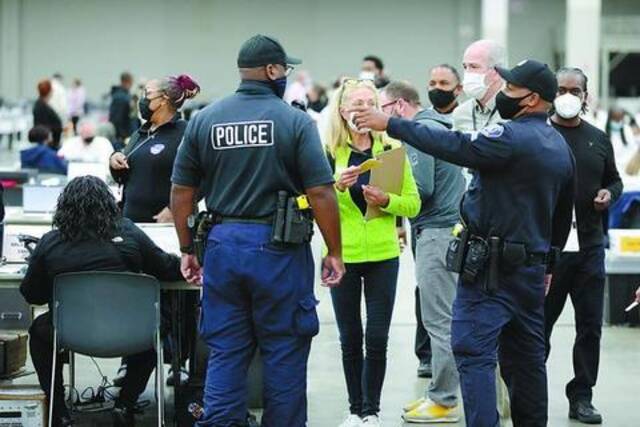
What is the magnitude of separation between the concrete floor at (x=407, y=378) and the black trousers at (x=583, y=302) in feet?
0.91

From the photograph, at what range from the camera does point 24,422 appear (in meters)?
7.07

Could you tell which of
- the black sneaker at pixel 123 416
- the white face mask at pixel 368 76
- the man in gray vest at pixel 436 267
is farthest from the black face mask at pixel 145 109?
the black sneaker at pixel 123 416

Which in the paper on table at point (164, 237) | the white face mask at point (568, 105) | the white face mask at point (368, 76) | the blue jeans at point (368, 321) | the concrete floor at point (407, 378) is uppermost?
the white face mask at point (368, 76)

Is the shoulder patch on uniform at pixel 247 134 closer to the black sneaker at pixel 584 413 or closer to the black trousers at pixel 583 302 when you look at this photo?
the black trousers at pixel 583 302

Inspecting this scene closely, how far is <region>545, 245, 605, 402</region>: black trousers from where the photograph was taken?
779cm

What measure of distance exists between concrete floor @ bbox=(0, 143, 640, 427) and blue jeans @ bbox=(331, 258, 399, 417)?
48 cm

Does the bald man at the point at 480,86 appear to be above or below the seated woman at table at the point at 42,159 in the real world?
above

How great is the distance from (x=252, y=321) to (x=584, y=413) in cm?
250

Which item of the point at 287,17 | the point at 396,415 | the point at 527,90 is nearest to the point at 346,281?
the point at 396,415

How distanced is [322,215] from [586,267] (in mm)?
2177

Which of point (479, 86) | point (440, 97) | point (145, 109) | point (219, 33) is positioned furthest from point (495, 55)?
point (219, 33)

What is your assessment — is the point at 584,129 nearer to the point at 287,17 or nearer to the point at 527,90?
the point at 527,90

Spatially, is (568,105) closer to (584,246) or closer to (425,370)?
(584,246)

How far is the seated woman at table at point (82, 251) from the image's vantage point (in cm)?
700
